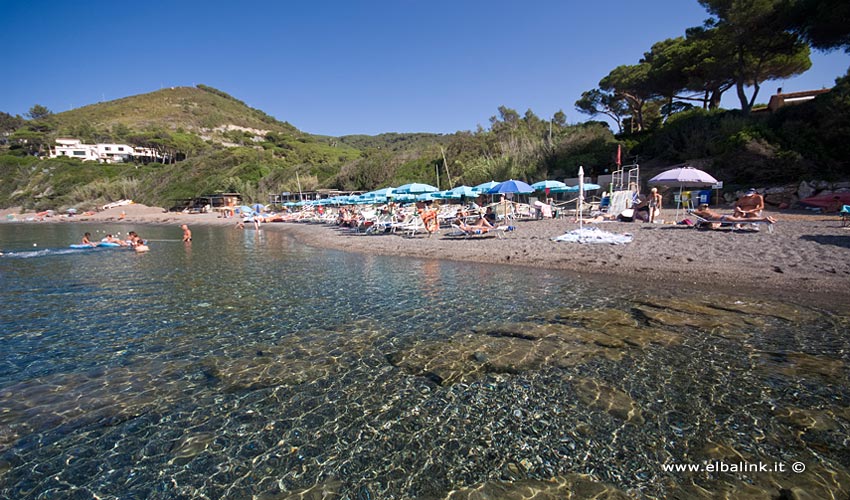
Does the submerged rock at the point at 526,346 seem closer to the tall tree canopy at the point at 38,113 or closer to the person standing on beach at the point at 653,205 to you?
the person standing on beach at the point at 653,205

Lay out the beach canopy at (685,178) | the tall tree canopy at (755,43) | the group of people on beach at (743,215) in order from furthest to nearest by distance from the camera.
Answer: the tall tree canopy at (755,43) < the beach canopy at (685,178) < the group of people on beach at (743,215)

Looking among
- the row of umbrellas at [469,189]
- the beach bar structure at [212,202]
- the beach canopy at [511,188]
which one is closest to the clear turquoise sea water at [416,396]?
the beach canopy at [511,188]

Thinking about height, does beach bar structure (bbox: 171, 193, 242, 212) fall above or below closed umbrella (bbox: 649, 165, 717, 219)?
above

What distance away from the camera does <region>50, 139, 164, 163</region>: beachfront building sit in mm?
78438

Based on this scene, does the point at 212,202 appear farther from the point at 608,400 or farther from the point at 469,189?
the point at 608,400

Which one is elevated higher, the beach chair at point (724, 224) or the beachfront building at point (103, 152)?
the beachfront building at point (103, 152)

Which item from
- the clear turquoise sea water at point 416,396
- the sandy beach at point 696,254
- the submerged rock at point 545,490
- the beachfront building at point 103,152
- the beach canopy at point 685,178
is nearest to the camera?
the submerged rock at point 545,490

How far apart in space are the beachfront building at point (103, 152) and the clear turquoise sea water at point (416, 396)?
89426mm

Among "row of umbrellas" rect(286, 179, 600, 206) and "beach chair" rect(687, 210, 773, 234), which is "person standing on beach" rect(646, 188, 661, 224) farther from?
"row of umbrellas" rect(286, 179, 600, 206)

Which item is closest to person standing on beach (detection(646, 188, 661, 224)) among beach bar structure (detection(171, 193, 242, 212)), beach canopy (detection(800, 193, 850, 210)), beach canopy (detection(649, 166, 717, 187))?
beach canopy (detection(649, 166, 717, 187))

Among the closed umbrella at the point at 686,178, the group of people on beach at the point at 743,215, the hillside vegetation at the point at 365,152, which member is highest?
the hillside vegetation at the point at 365,152

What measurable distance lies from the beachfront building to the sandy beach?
86.3 m

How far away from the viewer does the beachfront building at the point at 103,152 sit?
7844 cm

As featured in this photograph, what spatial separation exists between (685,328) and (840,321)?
6.94ft
